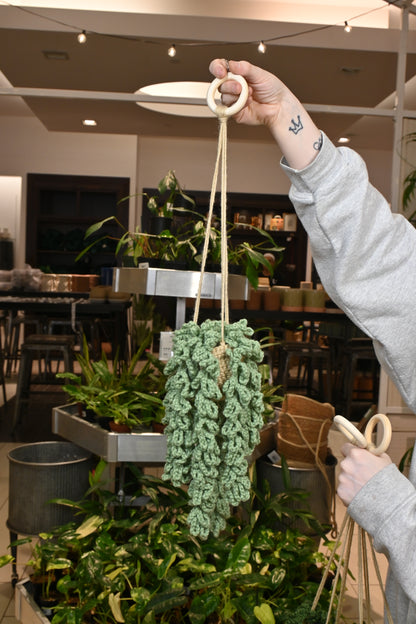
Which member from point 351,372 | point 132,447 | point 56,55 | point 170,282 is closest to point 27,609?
point 132,447

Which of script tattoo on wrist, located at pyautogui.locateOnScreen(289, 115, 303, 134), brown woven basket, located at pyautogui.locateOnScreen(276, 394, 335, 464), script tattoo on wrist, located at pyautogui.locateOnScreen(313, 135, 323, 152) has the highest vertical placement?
script tattoo on wrist, located at pyautogui.locateOnScreen(289, 115, 303, 134)

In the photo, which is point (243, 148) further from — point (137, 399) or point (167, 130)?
point (137, 399)

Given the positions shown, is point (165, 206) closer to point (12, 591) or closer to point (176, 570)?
point (176, 570)

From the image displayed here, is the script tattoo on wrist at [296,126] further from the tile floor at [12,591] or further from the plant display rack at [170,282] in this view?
the tile floor at [12,591]

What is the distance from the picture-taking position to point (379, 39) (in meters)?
4.81

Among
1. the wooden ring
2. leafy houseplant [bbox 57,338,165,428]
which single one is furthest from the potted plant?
the wooden ring

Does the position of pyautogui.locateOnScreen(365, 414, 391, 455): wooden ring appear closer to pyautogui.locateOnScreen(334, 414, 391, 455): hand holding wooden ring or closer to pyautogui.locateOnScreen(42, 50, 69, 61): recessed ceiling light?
pyautogui.locateOnScreen(334, 414, 391, 455): hand holding wooden ring

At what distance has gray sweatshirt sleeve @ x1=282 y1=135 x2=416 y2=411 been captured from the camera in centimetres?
100

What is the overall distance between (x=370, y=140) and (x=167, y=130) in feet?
10.2

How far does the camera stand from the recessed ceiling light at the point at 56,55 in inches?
201

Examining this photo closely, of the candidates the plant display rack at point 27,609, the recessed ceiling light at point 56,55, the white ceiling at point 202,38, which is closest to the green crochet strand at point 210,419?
the plant display rack at point 27,609

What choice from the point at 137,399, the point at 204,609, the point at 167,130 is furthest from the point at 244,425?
the point at 167,130

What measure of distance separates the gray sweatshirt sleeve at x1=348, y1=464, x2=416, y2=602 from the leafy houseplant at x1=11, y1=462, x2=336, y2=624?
99 centimetres

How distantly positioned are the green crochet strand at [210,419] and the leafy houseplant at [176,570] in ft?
3.07
